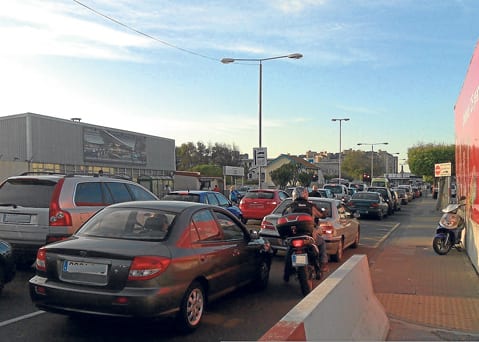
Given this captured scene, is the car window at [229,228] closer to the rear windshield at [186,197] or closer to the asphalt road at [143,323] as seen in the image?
the asphalt road at [143,323]

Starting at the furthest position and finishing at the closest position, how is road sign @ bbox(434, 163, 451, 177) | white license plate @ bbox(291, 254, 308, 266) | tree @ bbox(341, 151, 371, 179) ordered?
tree @ bbox(341, 151, 371, 179) → road sign @ bbox(434, 163, 451, 177) → white license plate @ bbox(291, 254, 308, 266)

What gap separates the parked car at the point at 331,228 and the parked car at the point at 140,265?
12.5 feet

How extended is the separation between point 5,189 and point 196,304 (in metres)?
4.70

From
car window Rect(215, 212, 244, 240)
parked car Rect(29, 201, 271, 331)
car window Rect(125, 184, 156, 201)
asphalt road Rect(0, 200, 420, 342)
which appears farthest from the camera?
car window Rect(125, 184, 156, 201)

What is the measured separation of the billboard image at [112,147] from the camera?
146 feet

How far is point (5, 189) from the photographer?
821cm

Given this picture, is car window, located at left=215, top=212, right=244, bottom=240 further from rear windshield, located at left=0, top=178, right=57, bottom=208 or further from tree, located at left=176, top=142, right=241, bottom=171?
tree, located at left=176, top=142, right=241, bottom=171

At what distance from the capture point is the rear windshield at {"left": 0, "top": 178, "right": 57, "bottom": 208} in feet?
25.9

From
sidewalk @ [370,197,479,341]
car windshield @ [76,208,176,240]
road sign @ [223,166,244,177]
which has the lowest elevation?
sidewalk @ [370,197,479,341]

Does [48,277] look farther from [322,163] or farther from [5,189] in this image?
[322,163]

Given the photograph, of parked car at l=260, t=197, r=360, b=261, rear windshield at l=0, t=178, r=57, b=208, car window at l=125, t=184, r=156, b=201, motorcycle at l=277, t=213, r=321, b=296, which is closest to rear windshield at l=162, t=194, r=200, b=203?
parked car at l=260, t=197, r=360, b=261

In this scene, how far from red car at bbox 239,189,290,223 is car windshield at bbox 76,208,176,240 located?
41.5ft

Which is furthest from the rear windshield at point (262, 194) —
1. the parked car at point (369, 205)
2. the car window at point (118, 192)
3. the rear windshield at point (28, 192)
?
the rear windshield at point (28, 192)

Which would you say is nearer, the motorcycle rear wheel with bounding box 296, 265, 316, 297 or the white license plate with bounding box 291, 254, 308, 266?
the white license plate with bounding box 291, 254, 308, 266
